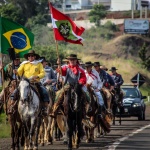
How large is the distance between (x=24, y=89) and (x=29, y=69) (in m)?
1.17

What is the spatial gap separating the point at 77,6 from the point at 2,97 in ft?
358

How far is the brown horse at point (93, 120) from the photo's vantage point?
72.4 feet

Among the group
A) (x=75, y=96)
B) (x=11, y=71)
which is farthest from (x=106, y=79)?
(x=75, y=96)

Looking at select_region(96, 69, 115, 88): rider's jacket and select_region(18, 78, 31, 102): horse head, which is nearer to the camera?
select_region(18, 78, 31, 102): horse head

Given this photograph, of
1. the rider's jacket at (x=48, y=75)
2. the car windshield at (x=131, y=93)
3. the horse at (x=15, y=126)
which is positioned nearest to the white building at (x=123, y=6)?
the car windshield at (x=131, y=93)

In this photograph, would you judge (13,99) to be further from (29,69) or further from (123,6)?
(123,6)

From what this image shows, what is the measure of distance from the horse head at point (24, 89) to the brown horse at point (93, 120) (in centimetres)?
328

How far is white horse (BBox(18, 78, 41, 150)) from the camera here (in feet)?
61.6

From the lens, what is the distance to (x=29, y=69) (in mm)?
19797

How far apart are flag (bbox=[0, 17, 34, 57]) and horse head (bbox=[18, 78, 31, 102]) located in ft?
11.5

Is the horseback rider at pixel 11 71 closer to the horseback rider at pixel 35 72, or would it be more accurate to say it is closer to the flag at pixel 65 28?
the horseback rider at pixel 35 72

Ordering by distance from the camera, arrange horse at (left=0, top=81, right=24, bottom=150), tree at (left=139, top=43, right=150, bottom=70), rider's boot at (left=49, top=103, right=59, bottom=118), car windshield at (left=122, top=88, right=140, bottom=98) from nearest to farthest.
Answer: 1. horse at (left=0, top=81, right=24, bottom=150)
2. rider's boot at (left=49, top=103, right=59, bottom=118)
3. car windshield at (left=122, top=88, right=140, bottom=98)
4. tree at (left=139, top=43, right=150, bottom=70)

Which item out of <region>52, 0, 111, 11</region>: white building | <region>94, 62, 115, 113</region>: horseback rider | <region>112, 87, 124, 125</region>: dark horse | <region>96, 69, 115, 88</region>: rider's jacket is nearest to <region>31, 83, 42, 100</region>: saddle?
<region>94, 62, 115, 113</region>: horseback rider

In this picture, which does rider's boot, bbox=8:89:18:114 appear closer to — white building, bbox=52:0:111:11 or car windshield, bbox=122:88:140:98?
car windshield, bbox=122:88:140:98
